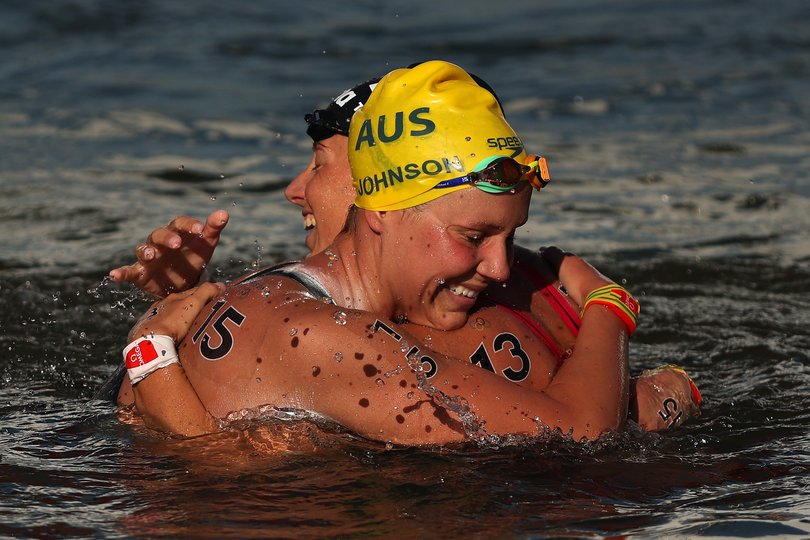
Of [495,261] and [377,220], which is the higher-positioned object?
[377,220]

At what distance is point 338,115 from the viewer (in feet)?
22.0

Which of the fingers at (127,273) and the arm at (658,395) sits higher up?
the fingers at (127,273)

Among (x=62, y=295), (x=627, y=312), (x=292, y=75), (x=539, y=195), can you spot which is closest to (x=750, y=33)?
(x=292, y=75)

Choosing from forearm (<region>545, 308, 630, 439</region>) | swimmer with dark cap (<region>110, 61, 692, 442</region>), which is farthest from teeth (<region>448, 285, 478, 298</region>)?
forearm (<region>545, 308, 630, 439</region>)

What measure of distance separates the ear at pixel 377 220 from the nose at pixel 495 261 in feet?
1.54

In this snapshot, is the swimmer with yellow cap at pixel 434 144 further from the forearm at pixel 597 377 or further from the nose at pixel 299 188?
the nose at pixel 299 188

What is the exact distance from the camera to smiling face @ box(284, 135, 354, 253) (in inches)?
260

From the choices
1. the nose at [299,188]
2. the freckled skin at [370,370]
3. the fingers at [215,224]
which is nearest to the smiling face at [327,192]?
the nose at [299,188]

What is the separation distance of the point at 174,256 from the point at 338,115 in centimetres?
122

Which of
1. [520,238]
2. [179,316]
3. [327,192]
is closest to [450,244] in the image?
[179,316]

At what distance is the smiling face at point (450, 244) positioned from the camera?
5.38 metres

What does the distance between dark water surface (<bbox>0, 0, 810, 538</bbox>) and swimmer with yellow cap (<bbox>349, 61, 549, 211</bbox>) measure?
1.13 metres

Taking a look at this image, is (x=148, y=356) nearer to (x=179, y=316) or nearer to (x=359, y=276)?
(x=179, y=316)

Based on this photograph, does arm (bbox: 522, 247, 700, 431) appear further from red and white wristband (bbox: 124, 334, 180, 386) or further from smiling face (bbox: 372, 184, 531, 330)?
red and white wristband (bbox: 124, 334, 180, 386)
